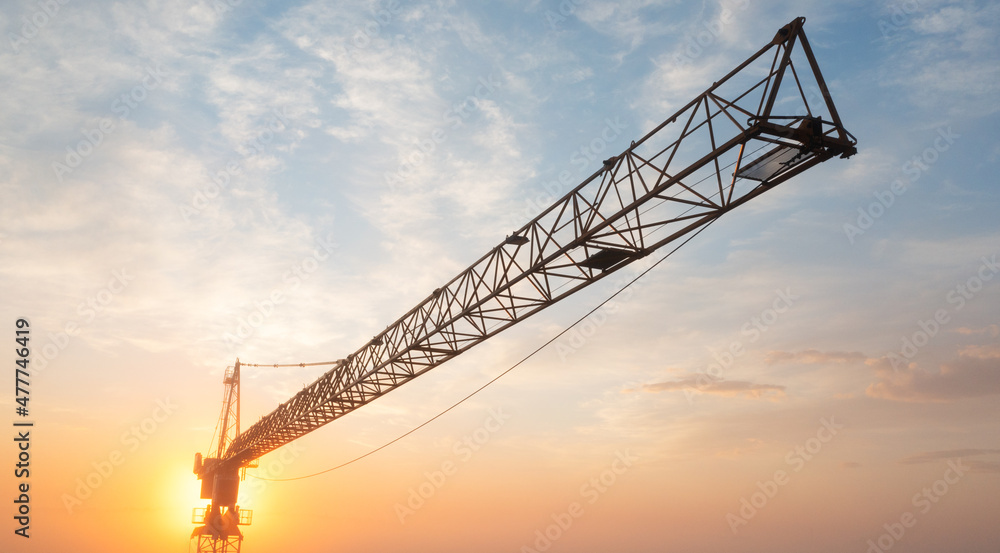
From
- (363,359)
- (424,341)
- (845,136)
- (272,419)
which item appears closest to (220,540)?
(272,419)

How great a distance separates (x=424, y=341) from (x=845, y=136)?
43.7ft

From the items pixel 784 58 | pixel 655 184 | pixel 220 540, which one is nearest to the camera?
pixel 784 58

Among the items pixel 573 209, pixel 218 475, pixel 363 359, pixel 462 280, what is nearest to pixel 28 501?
pixel 363 359

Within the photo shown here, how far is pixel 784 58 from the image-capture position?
34.7 ft

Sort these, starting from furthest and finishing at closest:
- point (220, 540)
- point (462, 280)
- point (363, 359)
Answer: point (220, 540)
point (363, 359)
point (462, 280)

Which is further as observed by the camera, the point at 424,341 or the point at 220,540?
the point at 220,540

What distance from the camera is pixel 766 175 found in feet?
38.5

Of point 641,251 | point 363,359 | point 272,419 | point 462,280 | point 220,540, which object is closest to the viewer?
point 641,251

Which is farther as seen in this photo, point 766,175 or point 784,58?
point 766,175

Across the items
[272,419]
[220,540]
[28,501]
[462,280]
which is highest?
[462,280]

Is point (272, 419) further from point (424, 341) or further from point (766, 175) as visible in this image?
point (766, 175)

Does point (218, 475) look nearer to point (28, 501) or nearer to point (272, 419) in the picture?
point (272, 419)

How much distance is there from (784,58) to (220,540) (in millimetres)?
40970

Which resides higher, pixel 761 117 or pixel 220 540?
pixel 761 117
